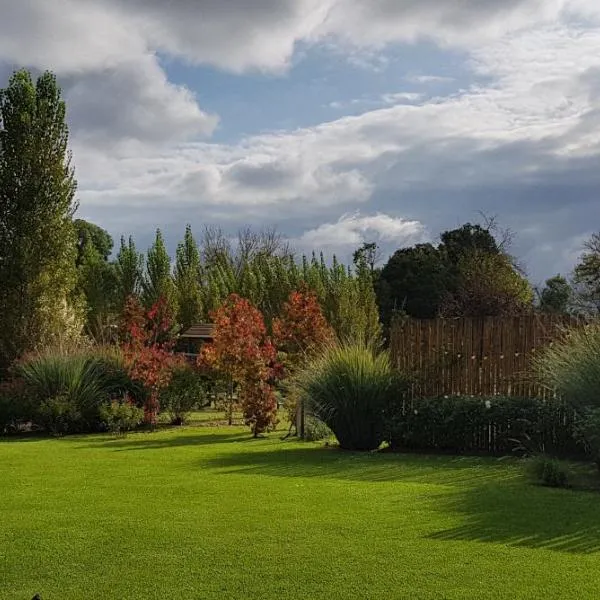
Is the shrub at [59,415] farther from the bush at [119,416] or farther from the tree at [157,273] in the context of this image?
the tree at [157,273]

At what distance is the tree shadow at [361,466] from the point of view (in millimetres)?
10117

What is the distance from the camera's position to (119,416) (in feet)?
55.5

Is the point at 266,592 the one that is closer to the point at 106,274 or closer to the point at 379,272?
the point at 106,274

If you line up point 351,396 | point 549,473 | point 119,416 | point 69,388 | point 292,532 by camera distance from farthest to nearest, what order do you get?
point 69,388, point 119,416, point 351,396, point 549,473, point 292,532

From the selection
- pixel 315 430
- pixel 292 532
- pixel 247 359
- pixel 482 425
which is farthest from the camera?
pixel 247 359

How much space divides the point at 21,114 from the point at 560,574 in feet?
68.1

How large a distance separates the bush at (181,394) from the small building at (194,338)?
1080cm

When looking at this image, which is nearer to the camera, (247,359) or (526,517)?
(526,517)

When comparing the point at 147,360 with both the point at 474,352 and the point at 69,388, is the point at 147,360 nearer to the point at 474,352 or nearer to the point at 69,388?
the point at 69,388

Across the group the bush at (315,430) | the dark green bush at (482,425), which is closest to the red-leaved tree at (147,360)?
the bush at (315,430)

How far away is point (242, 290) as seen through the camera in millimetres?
36500

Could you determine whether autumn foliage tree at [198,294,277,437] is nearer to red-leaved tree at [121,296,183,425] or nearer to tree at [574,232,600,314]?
red-leaved tree at [121,296,183,425]

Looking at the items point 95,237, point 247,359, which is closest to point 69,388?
point 247,359

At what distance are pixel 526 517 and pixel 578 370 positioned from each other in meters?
3.78
